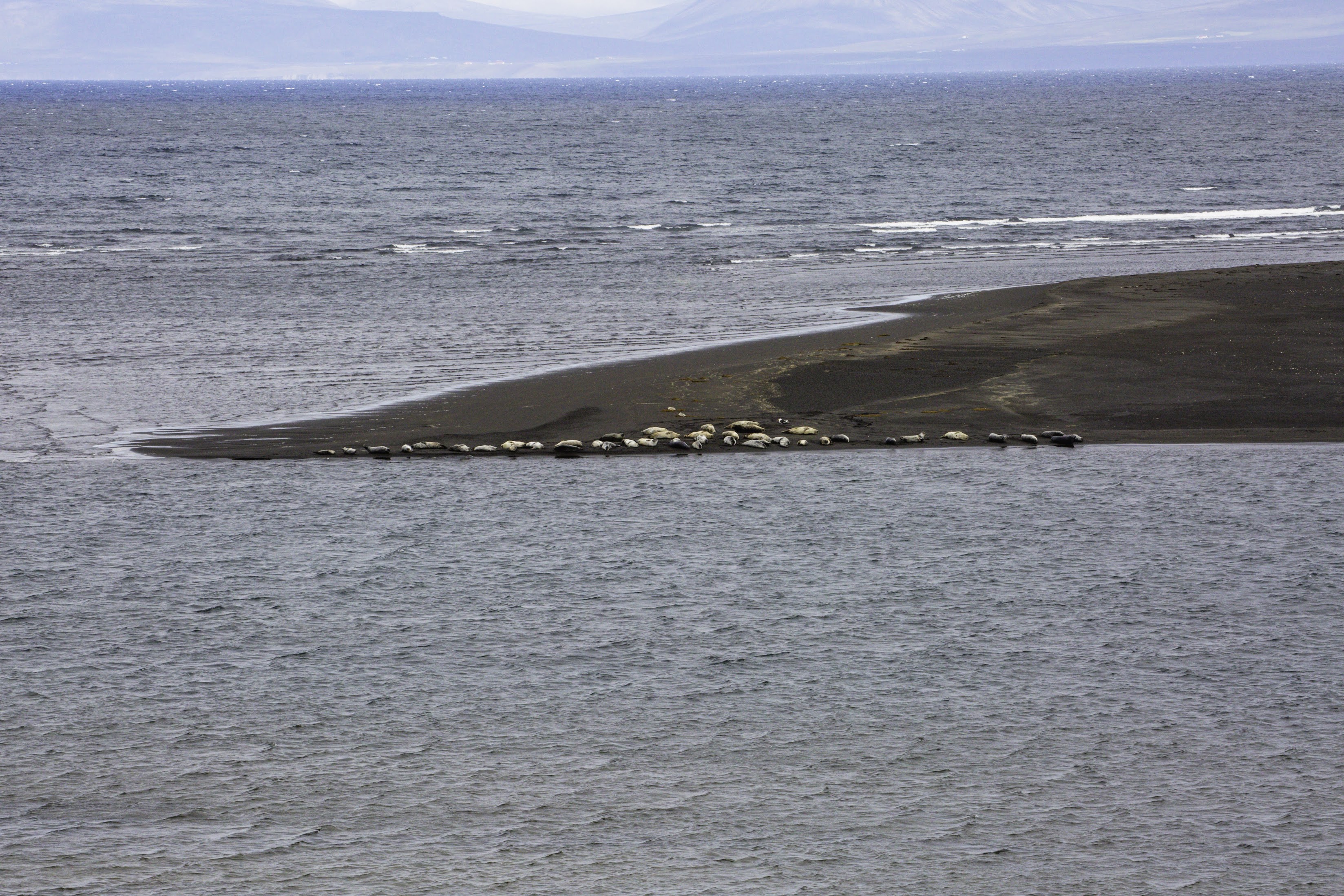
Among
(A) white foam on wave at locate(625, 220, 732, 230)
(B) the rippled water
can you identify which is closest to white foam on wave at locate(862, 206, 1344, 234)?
(B) the rippled water

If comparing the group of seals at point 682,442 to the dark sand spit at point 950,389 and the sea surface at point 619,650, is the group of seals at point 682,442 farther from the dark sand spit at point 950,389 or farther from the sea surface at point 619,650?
the sea surface at point 619,650

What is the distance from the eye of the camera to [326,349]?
1119 inches

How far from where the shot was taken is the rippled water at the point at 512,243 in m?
26.8

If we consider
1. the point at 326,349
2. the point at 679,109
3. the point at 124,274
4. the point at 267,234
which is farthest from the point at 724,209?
the point at 679,109

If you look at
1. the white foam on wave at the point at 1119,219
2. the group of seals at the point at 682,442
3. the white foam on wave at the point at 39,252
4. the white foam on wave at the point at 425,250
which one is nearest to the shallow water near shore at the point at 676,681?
the group of seals at the point at 682,442

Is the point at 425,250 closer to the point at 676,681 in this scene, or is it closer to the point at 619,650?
the point at 619,650

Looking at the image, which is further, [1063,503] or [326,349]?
[326,349]

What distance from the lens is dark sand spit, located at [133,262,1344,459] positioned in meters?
21.1

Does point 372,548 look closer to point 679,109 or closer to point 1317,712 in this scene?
point 1317,712

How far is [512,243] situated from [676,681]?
3739 cm

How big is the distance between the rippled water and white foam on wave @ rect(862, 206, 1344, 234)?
25 centimetres

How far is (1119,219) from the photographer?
53.6 m

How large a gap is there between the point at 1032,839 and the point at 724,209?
5159 centimetres

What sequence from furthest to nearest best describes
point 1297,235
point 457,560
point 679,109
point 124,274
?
point 679,109 → point 1297,235 → point 124,274 → point 457,560
